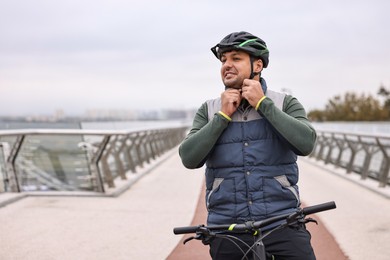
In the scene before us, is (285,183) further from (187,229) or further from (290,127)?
(187,229)

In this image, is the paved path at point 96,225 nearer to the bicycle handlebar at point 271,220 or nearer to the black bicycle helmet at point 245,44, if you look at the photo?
the bicycle handlebar at point 271,220

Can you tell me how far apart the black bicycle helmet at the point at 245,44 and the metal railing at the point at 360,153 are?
26.0 ft

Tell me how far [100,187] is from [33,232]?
3571 mm

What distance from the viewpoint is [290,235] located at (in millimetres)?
2670

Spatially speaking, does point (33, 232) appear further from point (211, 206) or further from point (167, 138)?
point (167, 138)

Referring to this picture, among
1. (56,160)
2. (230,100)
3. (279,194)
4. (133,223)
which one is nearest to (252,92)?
(230,100)

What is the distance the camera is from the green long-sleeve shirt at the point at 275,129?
2689 millimetres

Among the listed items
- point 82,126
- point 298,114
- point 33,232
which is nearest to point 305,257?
point 298,114

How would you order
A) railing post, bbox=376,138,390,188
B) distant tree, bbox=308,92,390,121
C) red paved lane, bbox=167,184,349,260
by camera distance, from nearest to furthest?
red paved lane, bbox=167,184,349,260 → railing post, bbox=376,138,390,188 → distant tree, bbox=308,92,390,121

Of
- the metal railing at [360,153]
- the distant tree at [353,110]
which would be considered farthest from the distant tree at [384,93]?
the metal railing at [360,153]

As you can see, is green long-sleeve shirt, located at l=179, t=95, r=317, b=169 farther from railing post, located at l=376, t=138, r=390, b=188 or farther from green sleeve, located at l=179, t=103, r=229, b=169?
railing post, located at l=376, t=138, r=390, b=188

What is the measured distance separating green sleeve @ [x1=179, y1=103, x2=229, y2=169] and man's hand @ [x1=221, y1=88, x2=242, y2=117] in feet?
0.14

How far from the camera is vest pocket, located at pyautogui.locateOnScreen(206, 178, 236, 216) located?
108 inches

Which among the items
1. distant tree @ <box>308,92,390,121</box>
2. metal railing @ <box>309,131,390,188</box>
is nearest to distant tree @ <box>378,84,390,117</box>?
distant tree @ <box>308,92,390,121</box>
